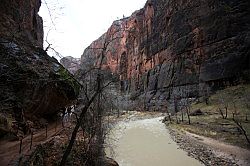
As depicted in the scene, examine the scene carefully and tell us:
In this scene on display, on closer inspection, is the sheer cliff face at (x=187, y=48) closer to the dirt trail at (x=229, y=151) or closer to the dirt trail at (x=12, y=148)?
the dirt trail at (x=229, y=151)

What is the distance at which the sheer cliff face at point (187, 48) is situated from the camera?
4306 centimetres

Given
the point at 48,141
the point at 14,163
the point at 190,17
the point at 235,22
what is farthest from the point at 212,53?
the point at 14,163

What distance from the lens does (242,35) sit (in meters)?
A: 42.4

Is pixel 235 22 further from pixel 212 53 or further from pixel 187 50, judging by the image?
pixel 187 50

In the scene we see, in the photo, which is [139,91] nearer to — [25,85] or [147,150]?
[147,150]

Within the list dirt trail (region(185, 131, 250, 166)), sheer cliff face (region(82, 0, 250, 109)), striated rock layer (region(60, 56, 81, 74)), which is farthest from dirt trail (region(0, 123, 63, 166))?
sheer cliff face (region(82, 0, 250, 109))

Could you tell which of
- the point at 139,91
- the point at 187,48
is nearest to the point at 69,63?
the point at 187,48

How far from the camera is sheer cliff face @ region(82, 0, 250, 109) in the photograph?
43.1 m

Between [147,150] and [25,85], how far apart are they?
43.9 feet

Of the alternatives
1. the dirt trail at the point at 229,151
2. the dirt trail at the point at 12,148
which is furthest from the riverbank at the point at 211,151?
the dirt trail at the point at 12,148

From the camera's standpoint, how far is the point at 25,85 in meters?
13.8

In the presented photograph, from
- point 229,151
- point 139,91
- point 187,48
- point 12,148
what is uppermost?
point 187,48

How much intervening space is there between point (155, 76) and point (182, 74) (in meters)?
11.6

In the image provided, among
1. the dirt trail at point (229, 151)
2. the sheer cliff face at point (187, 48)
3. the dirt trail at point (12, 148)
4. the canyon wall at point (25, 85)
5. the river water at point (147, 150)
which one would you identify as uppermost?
the sheer cliff face at point (187, 48)
